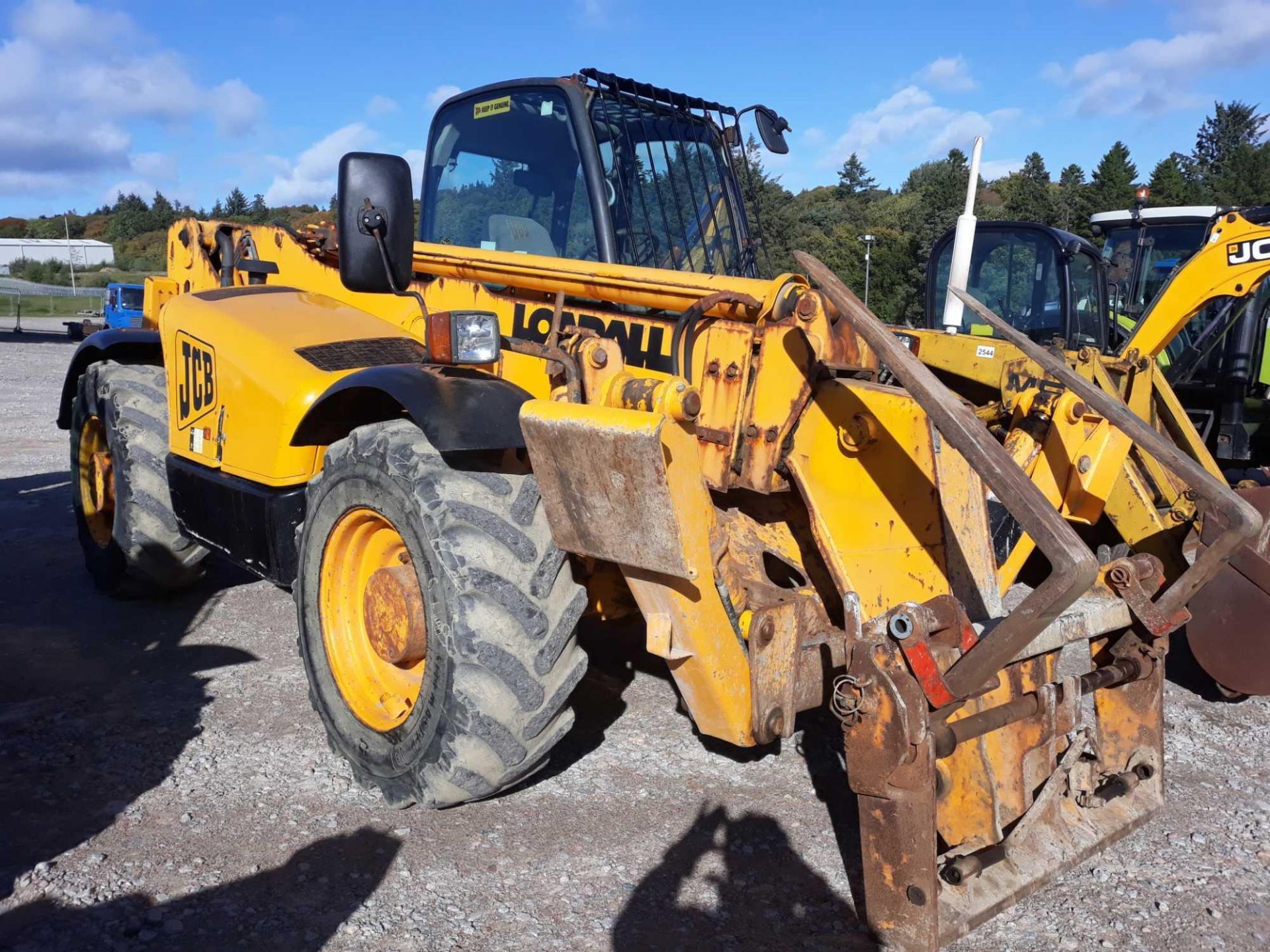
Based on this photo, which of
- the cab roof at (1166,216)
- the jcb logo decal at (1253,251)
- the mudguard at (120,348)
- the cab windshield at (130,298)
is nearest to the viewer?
the mudguard at (120,348)

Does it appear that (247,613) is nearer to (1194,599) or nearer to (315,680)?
(315,680)

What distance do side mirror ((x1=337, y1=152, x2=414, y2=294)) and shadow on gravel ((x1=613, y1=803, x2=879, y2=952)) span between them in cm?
209

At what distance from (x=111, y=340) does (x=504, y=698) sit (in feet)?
12.5

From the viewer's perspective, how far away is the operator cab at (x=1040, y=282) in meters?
7.84

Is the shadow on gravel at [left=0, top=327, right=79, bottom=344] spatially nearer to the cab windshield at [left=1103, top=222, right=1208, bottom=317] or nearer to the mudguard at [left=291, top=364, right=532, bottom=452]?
the cab windshield at [left=1103, top=222, right=1208, bottom=317]

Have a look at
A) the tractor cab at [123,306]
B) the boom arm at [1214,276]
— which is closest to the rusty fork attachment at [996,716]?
the boom arm at [1214,276]

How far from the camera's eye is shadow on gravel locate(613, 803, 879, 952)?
2.88 m

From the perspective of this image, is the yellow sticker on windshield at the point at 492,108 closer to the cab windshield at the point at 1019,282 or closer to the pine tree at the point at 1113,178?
the cab windshield at the point at 1019,282

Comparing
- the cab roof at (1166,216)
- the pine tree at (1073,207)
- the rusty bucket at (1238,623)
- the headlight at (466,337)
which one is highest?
the pine tree at (1073,207)

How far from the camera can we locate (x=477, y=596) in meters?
3.17

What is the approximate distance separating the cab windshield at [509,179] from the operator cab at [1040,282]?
4233 millimetres

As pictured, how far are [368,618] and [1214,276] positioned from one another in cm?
497

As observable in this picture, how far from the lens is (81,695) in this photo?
448cm

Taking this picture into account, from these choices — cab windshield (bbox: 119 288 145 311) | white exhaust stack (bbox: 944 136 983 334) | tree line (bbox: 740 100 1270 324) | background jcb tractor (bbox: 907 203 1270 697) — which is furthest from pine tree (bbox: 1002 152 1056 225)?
white exhaust stack (bbox: 944 136 983 334)
